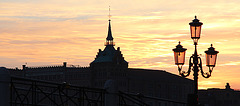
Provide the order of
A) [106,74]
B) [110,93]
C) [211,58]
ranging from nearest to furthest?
[211,58]
[110,93]
[106,74]

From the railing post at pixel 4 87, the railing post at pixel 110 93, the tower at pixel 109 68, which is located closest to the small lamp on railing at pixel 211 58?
the railing post at pixel 110 93

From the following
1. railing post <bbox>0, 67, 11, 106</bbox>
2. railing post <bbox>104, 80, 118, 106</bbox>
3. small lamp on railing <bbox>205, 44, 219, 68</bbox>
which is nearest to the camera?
railing post <bbox>0, 67, 11, 106</bbox>

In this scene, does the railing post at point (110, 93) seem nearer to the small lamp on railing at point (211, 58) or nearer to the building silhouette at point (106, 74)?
the small lamp on railing at point (211, 58)

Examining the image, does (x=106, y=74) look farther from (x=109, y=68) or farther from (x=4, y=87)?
(x=4, y=87)

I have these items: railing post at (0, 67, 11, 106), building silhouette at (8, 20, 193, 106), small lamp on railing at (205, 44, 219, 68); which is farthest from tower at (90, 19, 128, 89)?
railing post at (0, 67, 11, 106)

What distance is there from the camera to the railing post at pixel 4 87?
2908cm

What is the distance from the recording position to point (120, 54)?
156 m

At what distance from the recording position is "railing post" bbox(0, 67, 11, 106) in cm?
2908

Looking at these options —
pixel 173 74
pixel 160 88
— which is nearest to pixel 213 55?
pixel 160 88

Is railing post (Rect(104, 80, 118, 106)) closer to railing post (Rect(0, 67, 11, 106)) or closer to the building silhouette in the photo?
railing post (Rect(0, 67, 11, 106))

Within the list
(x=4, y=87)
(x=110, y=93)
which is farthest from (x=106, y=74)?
(x=4, y=87)

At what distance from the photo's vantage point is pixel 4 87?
29.4 meters

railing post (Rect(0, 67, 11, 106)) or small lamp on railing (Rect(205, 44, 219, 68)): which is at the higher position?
small lamp on railing (Rect(205, 44, 219, 68))

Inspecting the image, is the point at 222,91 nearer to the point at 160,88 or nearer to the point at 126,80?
the point at 160,88
